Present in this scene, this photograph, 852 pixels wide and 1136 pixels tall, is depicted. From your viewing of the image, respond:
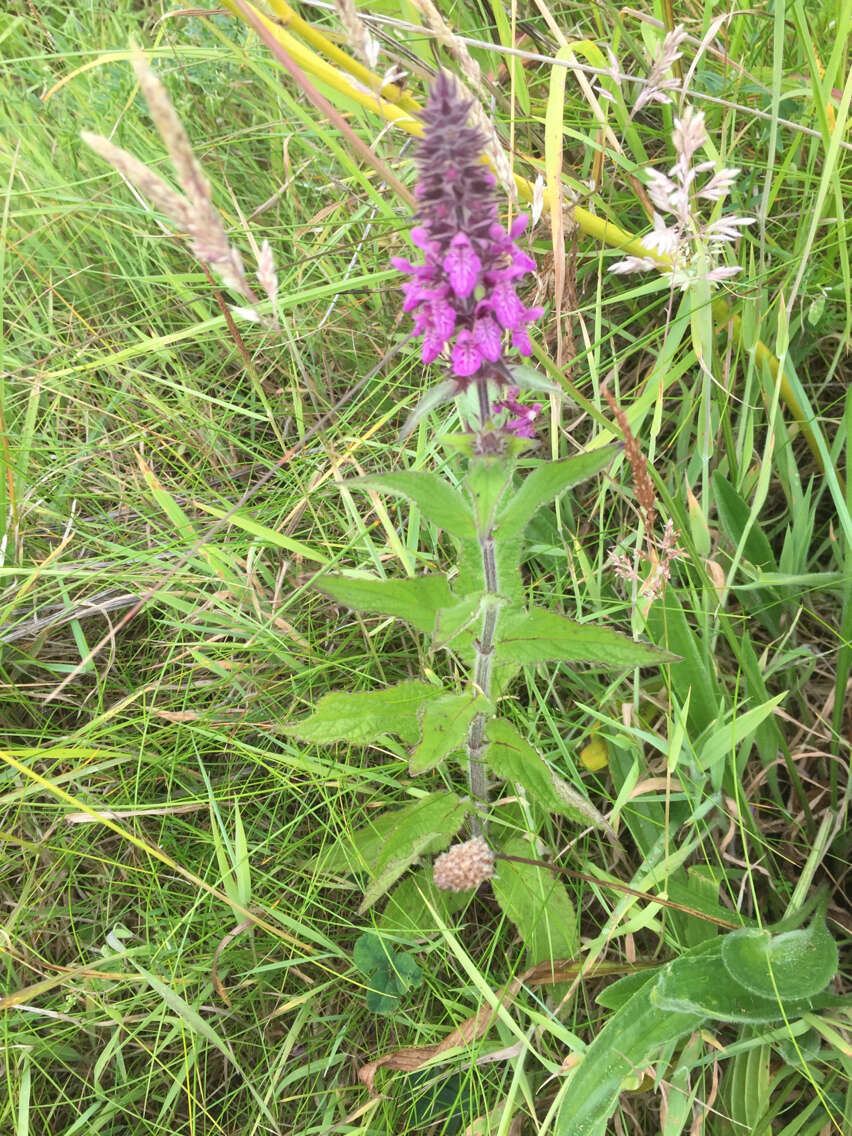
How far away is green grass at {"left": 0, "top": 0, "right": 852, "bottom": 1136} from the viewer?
5.74 feet

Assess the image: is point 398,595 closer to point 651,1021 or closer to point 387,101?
point 651,1021

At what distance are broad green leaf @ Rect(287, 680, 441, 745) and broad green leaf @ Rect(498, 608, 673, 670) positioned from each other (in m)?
0.24

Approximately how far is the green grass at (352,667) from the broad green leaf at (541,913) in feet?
0.24

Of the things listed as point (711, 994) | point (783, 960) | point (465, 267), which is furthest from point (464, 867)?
point (465, 267)

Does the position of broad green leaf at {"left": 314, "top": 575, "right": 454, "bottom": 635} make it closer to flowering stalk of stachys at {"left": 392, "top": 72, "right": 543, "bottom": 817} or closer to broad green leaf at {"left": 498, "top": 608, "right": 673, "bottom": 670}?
broad green leaf at {"left": 498, "top": 608, "right": 673, "bottom": 670}

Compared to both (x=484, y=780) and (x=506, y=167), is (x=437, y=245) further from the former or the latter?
(x=484, y=780)

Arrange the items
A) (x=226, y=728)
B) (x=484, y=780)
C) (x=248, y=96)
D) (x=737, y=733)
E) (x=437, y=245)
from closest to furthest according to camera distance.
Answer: (x=437, y=245) → (x=737, y=733) → (x=484, y=780) → (x=226, y=728) → (x=248, y=96)

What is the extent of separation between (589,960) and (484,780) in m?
0.43

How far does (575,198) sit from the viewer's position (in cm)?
197

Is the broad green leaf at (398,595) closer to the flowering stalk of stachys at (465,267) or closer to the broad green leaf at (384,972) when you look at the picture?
the flowering stalk of stachys at (465,267)

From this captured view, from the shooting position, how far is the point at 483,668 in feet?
5.41

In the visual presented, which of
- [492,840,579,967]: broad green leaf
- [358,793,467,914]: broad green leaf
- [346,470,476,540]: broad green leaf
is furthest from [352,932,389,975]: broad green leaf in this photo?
[346,470,476,540]: broad green leaf

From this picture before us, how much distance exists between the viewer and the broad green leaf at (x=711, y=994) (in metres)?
1.51

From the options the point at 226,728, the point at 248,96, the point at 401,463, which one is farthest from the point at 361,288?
the point at 226,728
